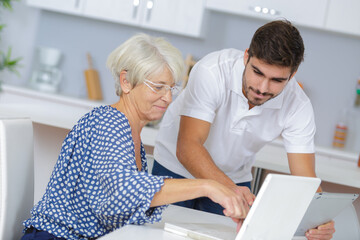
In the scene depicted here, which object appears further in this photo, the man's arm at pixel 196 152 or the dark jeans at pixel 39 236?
the man's arm at pixel 196 152

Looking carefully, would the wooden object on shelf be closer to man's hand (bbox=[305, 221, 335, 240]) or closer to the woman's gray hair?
the woman's gray hair

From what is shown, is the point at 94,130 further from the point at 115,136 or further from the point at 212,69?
the point at 212,69

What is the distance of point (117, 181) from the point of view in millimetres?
1320

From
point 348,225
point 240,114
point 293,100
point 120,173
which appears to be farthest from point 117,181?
point 348,225

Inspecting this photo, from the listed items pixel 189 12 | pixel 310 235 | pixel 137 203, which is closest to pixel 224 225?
pixel 310 235

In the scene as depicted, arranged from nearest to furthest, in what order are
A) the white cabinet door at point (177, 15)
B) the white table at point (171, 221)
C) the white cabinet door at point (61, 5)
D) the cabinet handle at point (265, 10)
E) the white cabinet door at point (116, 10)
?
the white table at point (171, 221) → the cabinet handle at point (265, 10) → the white cabinet door at point (177, 15) → the white cabinet door at point (116, 10) → the white cabinet door at point (61, 5)

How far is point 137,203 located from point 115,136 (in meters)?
0.20

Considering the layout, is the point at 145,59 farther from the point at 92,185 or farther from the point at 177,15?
the point at 177,15

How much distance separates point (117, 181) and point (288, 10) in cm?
315

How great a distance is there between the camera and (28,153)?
1.64m

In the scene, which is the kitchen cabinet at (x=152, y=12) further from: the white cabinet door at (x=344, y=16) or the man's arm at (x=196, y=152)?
the man's arm at (x=196, y=152)

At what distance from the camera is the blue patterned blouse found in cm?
136

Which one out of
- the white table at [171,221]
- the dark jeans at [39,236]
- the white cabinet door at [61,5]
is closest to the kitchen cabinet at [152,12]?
the white cabinet door at [61,5]

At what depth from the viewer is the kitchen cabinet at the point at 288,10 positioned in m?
4.10
